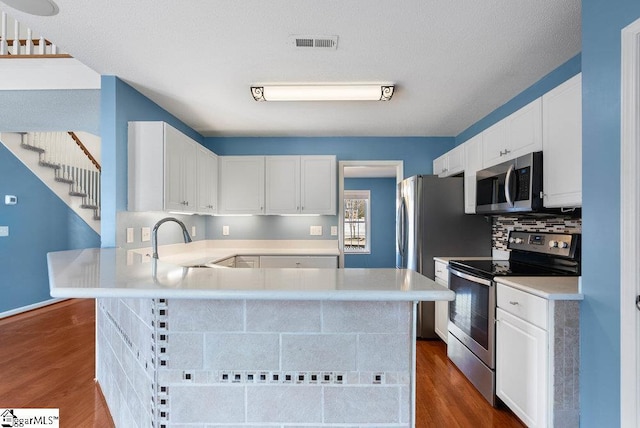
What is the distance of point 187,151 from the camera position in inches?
127

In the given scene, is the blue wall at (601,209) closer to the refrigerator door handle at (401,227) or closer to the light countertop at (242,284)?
the light countertop at (242,284)

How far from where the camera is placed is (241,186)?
166 inches

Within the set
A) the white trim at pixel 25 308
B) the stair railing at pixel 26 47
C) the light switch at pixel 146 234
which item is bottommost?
the white trim at pixel 25 308

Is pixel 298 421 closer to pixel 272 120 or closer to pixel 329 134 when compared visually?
pixel 272 120

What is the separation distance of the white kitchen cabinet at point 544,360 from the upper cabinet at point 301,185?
2.52 meters

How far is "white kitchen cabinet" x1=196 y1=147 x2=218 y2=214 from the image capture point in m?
3.57

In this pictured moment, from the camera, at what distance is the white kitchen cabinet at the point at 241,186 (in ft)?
13.8

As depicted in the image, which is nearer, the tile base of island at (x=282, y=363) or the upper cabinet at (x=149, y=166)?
the tile base of island at (x=282, y=363)

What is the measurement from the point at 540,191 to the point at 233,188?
3.23m

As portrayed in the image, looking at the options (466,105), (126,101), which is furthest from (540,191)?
(126,101)

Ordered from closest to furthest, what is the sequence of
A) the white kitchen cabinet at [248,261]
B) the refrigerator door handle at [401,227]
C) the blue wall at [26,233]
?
1. the refrigerator door handle at [401,227]
2. the white kitchen cabinet at [248,261]
3. the blue wall at [26,233]

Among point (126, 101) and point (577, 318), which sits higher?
point (126, 101)

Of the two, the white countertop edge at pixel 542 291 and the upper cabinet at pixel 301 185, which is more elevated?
the upper cabinet at pixel 301 185

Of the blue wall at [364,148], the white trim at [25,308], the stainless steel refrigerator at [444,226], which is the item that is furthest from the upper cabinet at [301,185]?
the white trim at [25,308]
